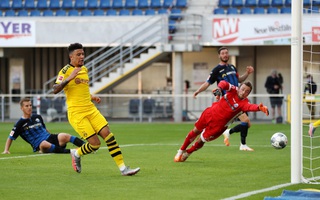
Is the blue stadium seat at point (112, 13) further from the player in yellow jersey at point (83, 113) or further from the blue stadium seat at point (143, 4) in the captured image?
the player in yellow jersey at point (83, 113)

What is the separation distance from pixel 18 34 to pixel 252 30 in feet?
31.1

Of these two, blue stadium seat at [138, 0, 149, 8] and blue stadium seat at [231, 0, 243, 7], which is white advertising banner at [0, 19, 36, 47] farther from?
blue stadium seat at [231, 0, 243, 7]

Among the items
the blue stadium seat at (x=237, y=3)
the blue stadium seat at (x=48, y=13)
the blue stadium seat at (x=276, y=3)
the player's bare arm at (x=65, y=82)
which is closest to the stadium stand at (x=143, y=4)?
the blue stadium seat at (x=237, y=3)

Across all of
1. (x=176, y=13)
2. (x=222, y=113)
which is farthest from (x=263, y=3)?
(x=222, y=113)

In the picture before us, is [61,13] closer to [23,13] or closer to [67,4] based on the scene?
[67,4]

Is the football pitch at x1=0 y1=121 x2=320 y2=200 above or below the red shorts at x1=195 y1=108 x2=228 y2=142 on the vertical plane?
below

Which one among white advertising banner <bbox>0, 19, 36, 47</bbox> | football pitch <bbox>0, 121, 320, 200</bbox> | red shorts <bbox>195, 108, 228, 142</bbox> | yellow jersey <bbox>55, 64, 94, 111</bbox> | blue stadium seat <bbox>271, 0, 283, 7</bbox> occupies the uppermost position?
blue stadium seat <bbox>271, 0, 283, 7</bbox>

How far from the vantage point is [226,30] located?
105 feet

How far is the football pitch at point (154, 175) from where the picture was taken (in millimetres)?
9766

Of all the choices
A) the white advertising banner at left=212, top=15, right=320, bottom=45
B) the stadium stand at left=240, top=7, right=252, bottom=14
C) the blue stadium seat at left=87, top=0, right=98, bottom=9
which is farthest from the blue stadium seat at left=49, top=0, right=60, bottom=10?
the stadium stand at left=240, top=7, right=252, bottom=14

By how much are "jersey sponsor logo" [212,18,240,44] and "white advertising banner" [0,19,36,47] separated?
7428 millimetres

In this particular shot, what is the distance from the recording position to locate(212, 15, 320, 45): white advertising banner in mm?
31750

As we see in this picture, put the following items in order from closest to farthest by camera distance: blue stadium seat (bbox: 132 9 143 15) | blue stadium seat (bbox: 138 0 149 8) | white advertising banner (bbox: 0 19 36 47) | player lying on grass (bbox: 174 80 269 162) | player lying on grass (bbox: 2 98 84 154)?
player lying on grass (bbox: 174 80 269 162)
player lying on grass (bbox: 2 98 84 154)
white advertising banner (bbox: 0 19 36 47)
blue stadium seat (bbox: 132 9 143 15)
blue stadium seat (bbox: 138 0 149 8)

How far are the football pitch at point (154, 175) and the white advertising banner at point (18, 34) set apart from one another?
15.5m
